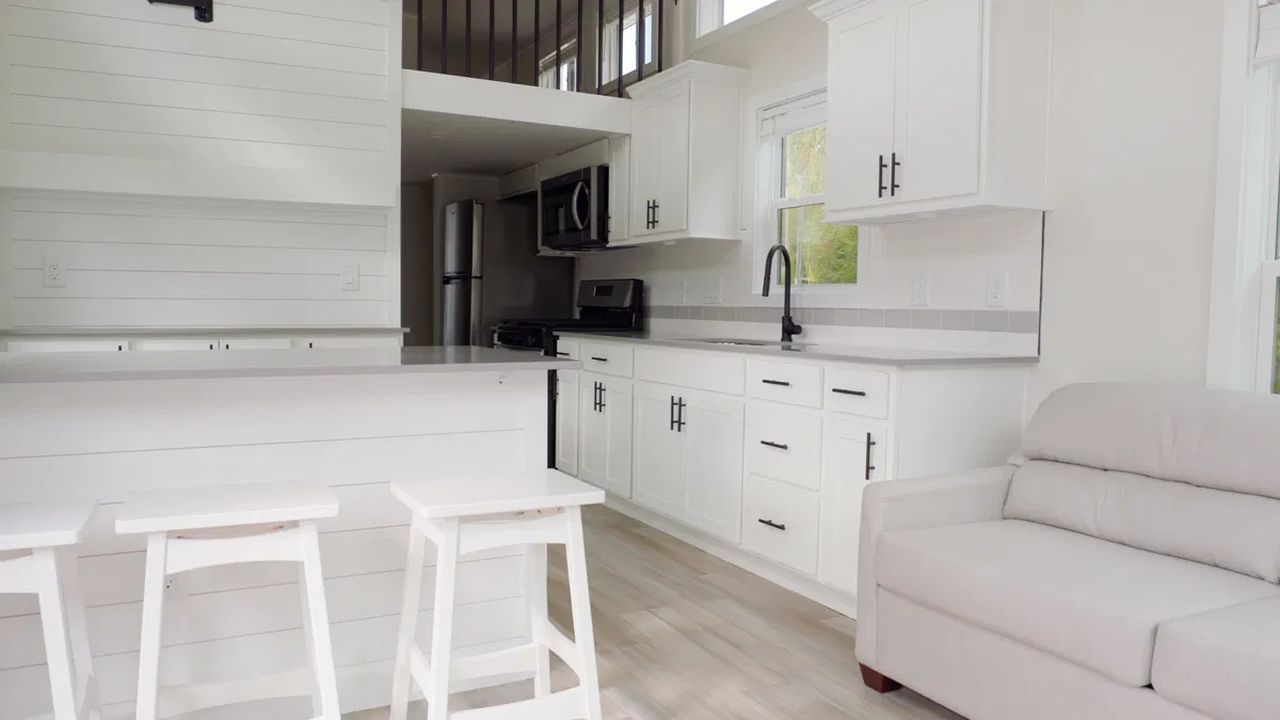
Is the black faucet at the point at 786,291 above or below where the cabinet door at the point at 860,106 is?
below

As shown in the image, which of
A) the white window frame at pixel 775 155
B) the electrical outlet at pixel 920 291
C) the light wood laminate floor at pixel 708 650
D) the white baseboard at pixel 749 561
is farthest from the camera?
the white window frame at pixel 775 155

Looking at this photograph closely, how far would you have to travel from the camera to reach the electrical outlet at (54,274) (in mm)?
3850

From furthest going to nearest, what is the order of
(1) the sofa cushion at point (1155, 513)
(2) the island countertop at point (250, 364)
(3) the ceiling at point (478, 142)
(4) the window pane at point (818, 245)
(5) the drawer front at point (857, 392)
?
1. (3) the ceiling at point (478, 142)
2. (4) the window pane at point (818, 245)
3. (5) the drawer front at point (857, 392)
4. (1) the sofa cushion at point (1155, 513)
5. (2) the island countertop at point (250, 364)

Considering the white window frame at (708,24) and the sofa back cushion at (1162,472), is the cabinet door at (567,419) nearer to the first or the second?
the white window frame at (708,24)

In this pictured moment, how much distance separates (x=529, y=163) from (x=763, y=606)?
13.4ft

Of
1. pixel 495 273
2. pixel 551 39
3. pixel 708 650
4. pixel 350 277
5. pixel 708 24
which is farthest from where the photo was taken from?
pixel 551 39

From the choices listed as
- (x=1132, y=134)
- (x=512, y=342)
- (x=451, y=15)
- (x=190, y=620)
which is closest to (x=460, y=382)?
(x=190, y=620)

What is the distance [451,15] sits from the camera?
7488mm

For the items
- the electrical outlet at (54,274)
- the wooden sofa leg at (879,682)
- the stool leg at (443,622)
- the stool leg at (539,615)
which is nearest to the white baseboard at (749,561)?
the wooden sofa leg at (879,682)

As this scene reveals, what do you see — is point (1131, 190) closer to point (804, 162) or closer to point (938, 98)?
point (938, 98)

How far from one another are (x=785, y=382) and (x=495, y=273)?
129 inches

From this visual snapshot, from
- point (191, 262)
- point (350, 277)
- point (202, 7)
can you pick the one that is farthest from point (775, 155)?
point (191, 262)

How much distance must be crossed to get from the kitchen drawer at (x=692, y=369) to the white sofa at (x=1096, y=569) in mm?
1206

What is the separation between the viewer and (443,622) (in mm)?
1930
